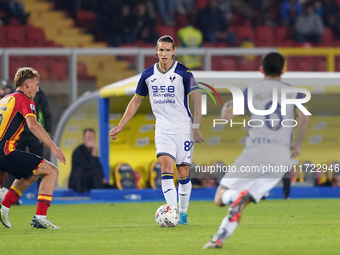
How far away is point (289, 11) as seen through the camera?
2119cm

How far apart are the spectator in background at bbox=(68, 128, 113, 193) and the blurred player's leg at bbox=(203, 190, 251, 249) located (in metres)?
7.85

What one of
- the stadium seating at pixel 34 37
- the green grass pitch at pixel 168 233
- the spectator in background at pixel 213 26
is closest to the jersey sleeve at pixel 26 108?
the green grass pitch at pixel 168 233

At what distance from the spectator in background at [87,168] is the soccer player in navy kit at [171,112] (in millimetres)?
5475

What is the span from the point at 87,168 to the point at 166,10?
748 cm

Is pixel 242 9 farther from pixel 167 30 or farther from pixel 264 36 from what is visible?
pixel 167 30

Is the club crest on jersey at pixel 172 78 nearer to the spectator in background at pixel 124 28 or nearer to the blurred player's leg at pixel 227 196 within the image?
the blurred player's leg at pixel 227 196

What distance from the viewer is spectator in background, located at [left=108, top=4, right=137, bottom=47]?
1805cm

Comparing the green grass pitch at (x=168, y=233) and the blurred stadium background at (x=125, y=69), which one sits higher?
the blurred stadium background at (x=125, y=69)

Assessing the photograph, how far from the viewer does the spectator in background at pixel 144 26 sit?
59.9ft

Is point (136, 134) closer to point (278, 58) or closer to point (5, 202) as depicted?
point (5, 202)

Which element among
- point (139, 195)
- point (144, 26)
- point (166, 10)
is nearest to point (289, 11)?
point (166, 10)

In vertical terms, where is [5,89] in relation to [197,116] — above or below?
above

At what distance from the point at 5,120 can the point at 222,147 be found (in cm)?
743

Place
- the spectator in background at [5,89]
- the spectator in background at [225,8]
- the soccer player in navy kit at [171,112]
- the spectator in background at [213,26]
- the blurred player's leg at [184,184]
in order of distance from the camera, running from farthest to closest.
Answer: the spectator in background at [225,8], the spectator in background at [213,26], the spectator in background at [5,89], the blurred player's leg at [184,184], the soccer player in navy kit at [171,112]
